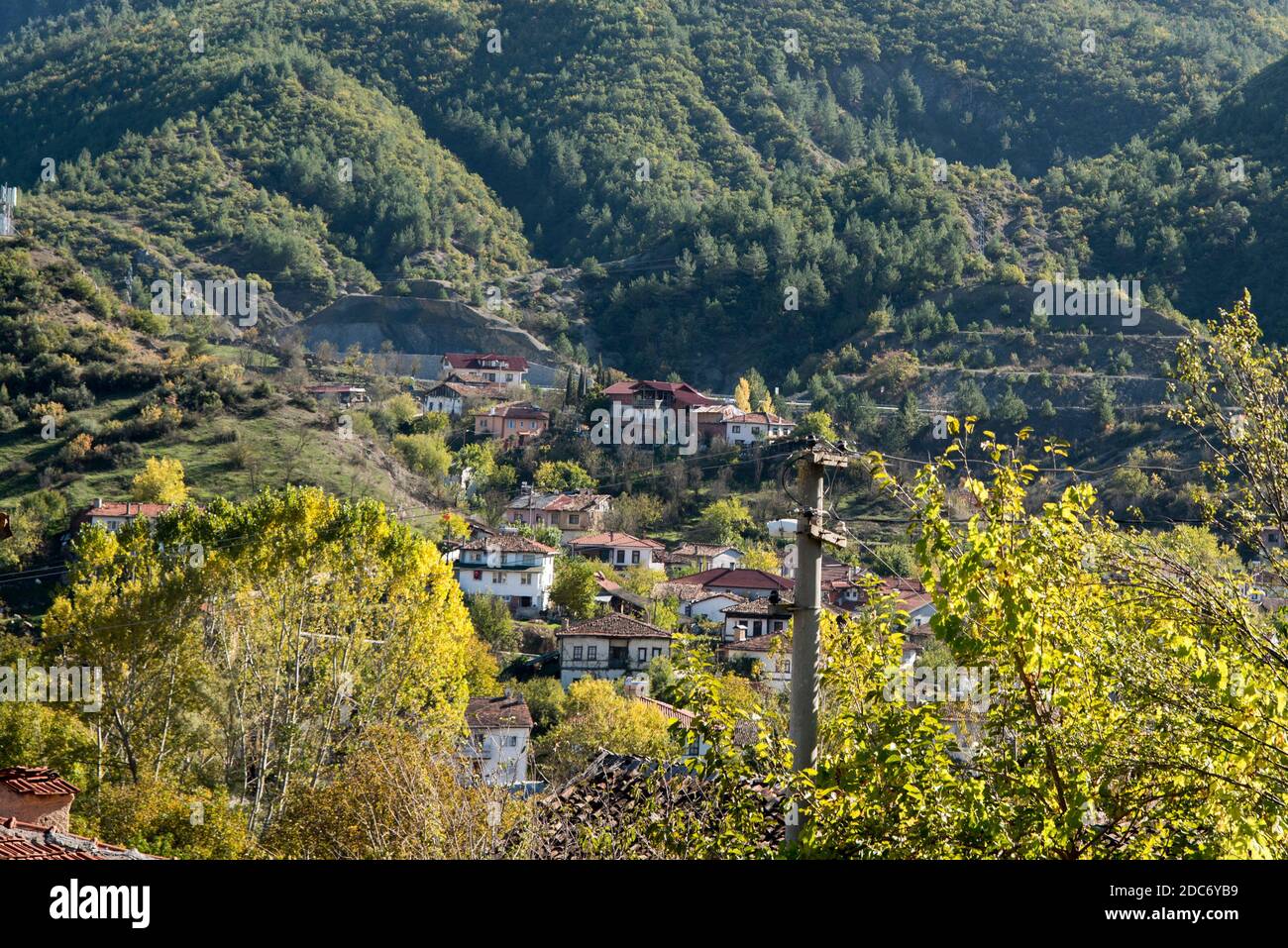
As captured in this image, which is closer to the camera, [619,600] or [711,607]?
[711,607]

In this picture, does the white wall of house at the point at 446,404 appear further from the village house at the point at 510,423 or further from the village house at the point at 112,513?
the village house at the point at 112,513

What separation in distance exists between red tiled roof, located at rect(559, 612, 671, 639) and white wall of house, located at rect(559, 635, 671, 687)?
9cm

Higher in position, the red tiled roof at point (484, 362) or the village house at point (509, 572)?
the red tiled roof at point (484, 362)

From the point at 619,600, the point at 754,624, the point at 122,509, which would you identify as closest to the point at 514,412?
the point at 619,600

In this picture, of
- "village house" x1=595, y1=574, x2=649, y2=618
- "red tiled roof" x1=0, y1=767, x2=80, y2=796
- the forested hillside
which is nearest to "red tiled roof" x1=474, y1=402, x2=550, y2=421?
the forested hillside

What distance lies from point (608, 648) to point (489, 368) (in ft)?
180

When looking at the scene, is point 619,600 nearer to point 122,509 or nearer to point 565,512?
point 565,512

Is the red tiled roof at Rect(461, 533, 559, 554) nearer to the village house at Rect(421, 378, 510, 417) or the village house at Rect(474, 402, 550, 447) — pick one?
the village house at Rect(474, 402, 550, 447)

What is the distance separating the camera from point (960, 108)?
176 m

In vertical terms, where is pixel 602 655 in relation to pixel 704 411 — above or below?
below

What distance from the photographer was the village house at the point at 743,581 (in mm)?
53719

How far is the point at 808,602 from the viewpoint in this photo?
34.0 feet

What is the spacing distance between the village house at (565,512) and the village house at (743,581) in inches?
406

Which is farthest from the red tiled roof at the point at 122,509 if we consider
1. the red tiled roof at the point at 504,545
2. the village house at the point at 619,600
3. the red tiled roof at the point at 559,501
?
the red tiled roof at the point at 559,501
